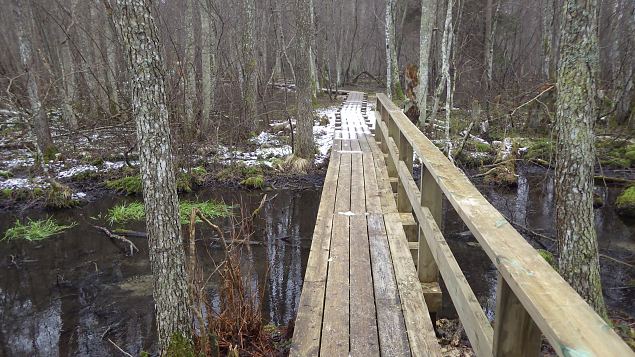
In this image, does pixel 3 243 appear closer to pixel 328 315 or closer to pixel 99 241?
pixel 99 241

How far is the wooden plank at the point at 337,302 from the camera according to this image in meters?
2.96

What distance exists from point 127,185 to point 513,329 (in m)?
11.9

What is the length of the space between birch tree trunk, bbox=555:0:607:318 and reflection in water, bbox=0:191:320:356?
339cm

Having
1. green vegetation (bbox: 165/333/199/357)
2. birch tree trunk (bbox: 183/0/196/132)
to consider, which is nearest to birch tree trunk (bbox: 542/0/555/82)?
birch tree trunk (bbox: 183/0/196/132)

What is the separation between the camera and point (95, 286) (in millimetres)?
7246

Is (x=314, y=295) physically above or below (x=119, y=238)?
above

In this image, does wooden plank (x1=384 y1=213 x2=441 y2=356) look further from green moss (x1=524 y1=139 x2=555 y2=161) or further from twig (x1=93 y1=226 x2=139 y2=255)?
green moss (x1=524 y1=139 x2=555 y2=161)

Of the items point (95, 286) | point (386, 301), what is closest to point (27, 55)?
point (95, 286)

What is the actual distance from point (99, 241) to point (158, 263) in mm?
5692

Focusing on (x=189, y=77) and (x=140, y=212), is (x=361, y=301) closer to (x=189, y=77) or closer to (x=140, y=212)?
(x=140, y=212)

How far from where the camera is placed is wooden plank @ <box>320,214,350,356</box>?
2.96 meters

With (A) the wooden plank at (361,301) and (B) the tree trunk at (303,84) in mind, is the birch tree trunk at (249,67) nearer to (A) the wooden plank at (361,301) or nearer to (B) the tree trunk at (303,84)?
(B) the tree trunk at (303,84)

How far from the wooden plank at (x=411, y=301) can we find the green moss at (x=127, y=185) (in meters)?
8.91

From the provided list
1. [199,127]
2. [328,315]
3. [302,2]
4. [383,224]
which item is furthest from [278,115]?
[328,315]
